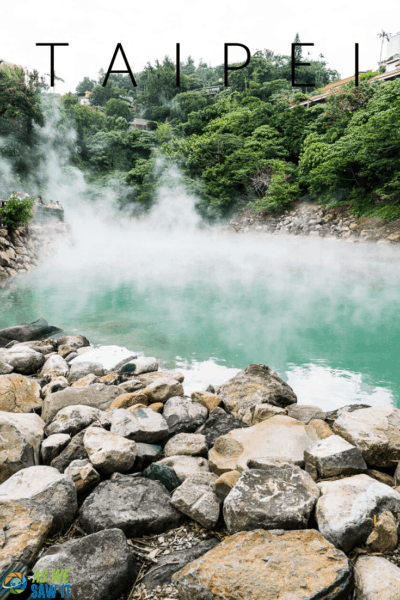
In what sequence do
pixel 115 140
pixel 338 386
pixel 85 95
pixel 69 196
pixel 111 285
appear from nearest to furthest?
pixel 338 386
pixel 111 285
pixel 69 196
pixel 115 140
pixel 85 95

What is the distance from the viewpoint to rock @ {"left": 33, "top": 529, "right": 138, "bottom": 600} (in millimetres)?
1291

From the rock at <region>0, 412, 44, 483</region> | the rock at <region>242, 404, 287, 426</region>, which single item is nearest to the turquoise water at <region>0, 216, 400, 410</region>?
the rock at <region>242, 404, 287, 426</region>

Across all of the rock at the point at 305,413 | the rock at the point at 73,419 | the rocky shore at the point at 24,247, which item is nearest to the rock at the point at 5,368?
the rock at the point at 73,419

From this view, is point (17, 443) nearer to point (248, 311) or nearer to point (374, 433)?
point (374, 433)

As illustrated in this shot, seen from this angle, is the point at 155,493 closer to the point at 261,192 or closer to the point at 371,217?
the point at 371,217

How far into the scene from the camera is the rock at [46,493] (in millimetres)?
1634

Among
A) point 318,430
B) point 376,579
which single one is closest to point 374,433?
point 318,430

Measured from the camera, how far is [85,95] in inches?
1820

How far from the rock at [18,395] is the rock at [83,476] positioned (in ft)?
3.41

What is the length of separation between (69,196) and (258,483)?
23.9 metres

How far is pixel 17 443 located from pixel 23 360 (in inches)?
77.3

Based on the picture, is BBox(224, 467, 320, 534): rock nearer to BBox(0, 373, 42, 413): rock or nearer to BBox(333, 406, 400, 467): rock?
BBox(333, 406, 400, 467): rock

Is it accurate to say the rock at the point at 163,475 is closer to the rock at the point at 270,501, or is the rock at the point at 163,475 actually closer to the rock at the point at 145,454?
the rock at the point at 145,454

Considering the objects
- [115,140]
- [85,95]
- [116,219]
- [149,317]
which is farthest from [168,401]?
[85,95]
